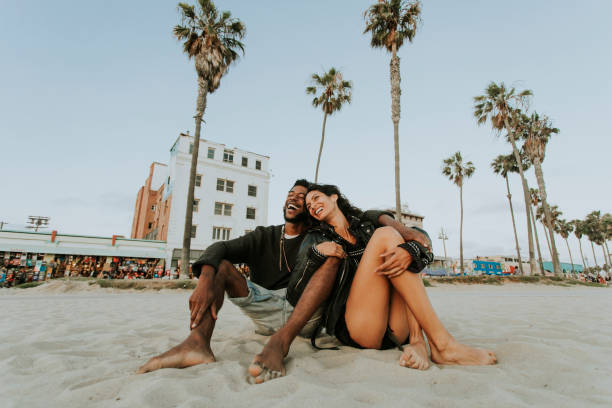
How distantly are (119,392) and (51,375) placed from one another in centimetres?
59

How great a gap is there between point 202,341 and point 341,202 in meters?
1.44

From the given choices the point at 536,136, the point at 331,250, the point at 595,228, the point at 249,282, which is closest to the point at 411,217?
the point at 595,228

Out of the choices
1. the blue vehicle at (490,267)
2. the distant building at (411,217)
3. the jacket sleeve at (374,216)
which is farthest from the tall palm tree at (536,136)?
the distant building at (411,217)

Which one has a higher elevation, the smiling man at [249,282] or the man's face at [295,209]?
the man's face at [295,209]

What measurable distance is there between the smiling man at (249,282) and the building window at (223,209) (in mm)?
22766

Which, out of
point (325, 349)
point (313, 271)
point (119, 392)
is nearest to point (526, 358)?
point (325, 349)

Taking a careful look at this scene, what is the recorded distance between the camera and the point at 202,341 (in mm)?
1845

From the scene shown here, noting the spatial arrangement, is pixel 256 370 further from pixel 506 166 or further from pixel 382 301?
pixel 506 166

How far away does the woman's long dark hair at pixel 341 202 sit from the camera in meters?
2.45

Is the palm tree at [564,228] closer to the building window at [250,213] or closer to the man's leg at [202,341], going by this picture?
the building window at [250,213]

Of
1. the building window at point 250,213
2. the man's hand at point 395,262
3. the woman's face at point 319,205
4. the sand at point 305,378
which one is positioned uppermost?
the building window at point 250,213

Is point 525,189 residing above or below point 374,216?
above

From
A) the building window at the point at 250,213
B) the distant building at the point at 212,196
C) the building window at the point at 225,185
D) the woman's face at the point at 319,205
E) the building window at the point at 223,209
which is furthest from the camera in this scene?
the building window at the point at 250,213

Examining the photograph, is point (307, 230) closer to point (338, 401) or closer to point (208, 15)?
point (338, 401)
